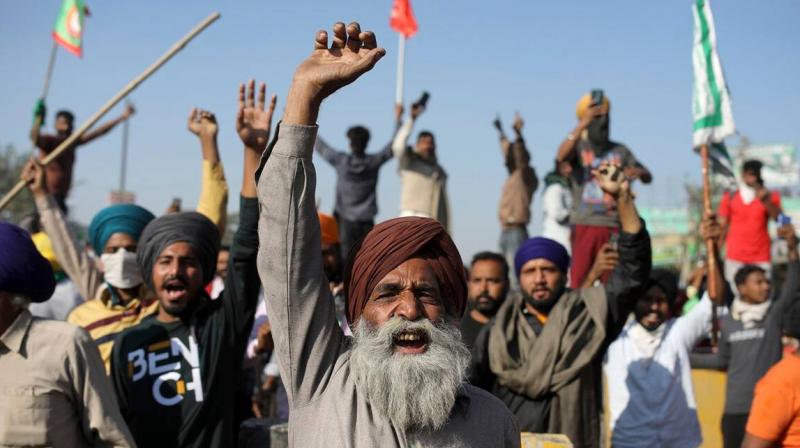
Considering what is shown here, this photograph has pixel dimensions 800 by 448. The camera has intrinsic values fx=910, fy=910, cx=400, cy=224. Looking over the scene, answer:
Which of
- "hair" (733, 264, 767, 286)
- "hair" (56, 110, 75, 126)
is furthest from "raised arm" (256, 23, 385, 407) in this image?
"hair" (56, 110, 75, 126)

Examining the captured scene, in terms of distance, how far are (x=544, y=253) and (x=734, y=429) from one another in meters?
2.68

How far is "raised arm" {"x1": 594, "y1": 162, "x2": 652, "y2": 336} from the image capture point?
389 cm

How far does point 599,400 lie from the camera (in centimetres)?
491

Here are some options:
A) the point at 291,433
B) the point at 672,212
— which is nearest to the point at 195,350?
the point at 291,433

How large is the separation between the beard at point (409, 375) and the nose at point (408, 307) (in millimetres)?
16

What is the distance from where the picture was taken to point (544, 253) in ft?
16.9

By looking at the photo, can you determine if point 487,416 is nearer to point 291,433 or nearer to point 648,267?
point 291,433

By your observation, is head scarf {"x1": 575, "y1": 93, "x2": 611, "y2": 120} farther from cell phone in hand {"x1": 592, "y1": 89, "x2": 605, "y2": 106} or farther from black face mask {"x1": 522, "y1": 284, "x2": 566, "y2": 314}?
black face mask {"x1": 522, "y1": 284, "x2": 566, "y2": 314}

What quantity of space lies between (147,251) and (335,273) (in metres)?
1.95

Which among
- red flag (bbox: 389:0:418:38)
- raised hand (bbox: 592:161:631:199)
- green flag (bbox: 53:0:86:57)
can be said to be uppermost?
red flag (bbox: 389:0:418:38)

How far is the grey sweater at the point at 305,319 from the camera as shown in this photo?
2.33m

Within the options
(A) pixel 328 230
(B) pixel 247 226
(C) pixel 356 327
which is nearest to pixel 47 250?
(A) pixel 328 230

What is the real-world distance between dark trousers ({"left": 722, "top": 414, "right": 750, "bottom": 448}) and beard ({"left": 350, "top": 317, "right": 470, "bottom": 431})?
4951 millimetres

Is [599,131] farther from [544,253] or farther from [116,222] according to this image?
[116,222]
